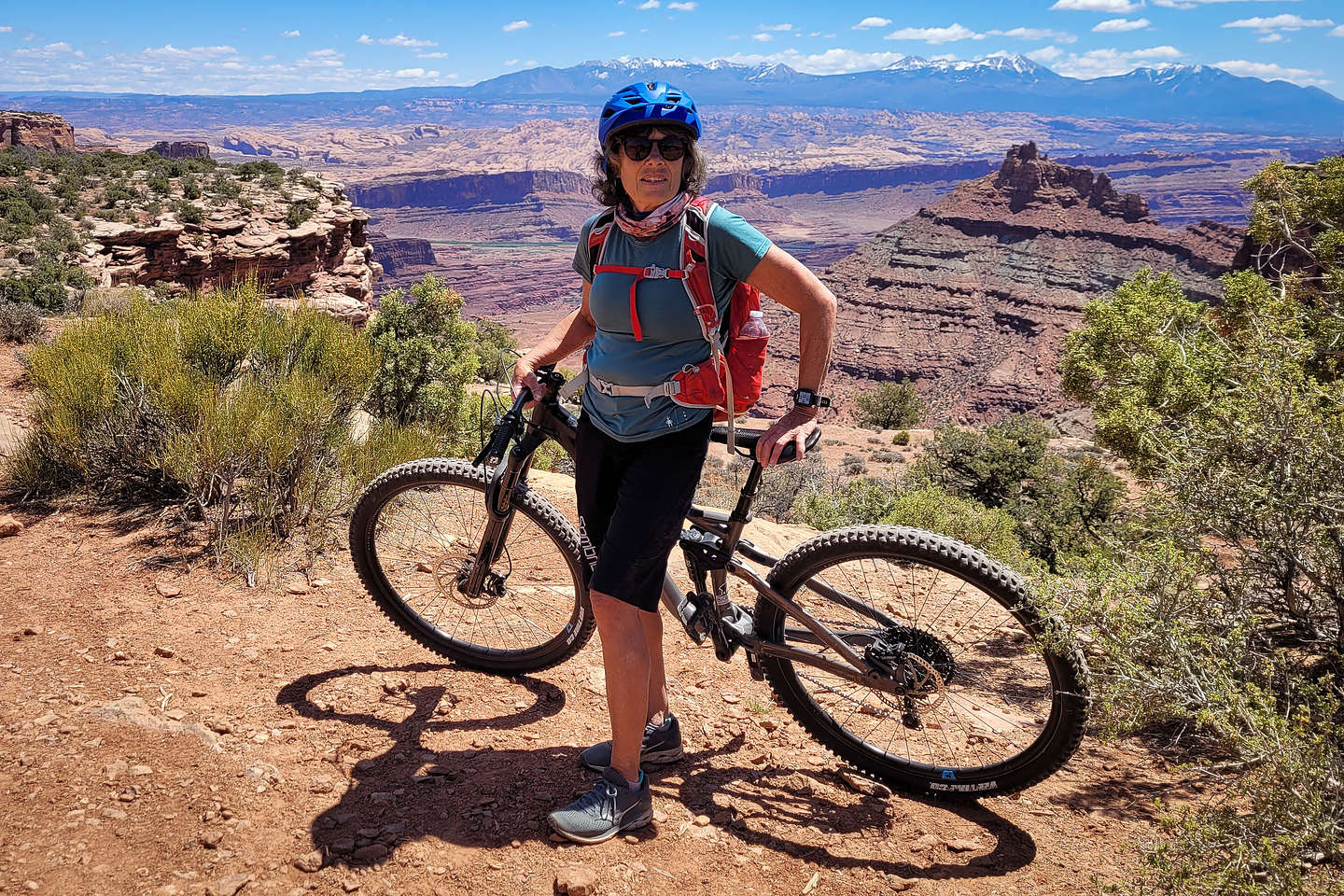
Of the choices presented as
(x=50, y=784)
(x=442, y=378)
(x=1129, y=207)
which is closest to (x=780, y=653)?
(x=50, y=784)

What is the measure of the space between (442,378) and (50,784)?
17.4 feet

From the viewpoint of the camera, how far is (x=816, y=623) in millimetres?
2609

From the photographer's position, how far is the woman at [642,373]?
2146 millimetres

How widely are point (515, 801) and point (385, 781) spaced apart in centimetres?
44

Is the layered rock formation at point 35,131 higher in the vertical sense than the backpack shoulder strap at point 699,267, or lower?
higher

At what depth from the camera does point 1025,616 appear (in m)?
2.35

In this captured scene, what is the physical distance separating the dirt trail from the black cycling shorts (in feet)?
2.64

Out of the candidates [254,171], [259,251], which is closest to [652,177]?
[259,251]

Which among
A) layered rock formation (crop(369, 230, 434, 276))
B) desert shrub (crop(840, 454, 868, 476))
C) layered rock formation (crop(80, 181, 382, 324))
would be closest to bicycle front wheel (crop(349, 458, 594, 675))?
layered rock formation (crop(80, 181, 382, 324))

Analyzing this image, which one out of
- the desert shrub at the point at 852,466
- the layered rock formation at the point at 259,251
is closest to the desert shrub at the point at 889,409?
the desert shrub at the point at 852,466

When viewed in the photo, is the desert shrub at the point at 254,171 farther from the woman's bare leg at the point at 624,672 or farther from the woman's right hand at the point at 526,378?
the woman's bare leg at the point at 624,672

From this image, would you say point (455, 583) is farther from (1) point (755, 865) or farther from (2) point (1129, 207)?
(2) point (1129, 207)

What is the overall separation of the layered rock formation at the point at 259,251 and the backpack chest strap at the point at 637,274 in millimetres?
16057

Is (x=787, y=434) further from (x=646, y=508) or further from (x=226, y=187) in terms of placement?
(x=226, y=187)
